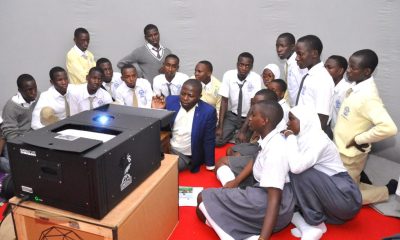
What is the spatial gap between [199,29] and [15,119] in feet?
8.05

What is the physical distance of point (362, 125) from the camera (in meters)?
2.52

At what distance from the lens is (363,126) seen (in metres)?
2.52

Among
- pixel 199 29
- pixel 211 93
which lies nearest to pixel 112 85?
pixel 211 93

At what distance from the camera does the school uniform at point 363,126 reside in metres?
2.38

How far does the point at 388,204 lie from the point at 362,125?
28.1 inches

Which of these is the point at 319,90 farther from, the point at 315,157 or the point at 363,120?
the point at 315,157

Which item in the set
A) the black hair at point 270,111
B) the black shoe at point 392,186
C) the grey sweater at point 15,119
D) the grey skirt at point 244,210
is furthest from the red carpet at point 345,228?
the grey sweater at point 15,119

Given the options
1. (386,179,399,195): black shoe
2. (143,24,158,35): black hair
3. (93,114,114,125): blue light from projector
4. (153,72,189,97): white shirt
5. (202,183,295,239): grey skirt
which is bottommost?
(386,179,399,195): black shoe

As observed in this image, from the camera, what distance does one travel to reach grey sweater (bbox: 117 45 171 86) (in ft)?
13.9

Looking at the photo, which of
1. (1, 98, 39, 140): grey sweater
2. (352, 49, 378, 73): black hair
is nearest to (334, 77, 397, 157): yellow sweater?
(352, 49, 378, 73): black hair

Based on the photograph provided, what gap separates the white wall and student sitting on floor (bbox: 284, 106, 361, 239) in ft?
7.30

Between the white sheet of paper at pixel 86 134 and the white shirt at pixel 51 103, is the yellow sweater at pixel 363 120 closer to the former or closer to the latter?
the white sheet of paper at pixel 86 134

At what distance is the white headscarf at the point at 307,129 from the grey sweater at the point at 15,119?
8.27ft

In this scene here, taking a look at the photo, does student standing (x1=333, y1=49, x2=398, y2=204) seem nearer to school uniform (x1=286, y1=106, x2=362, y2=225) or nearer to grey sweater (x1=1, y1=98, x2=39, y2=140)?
school uniform (x1=286, y1=106, x2=362, y2=225)
